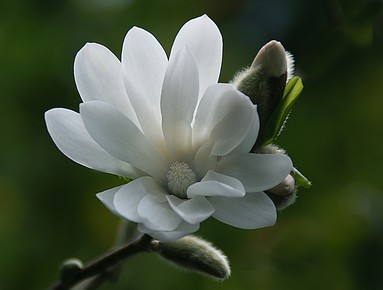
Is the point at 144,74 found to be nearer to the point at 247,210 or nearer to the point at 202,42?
the point at 202,42

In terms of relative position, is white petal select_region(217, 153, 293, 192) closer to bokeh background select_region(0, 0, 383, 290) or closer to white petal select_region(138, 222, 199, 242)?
white petal select_region(138, 222, 199, 242)

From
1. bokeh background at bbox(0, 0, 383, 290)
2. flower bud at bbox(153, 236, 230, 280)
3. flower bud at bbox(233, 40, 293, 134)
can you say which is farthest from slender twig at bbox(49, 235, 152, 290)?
bokeh background at bbox(0, 0, 383, 290)

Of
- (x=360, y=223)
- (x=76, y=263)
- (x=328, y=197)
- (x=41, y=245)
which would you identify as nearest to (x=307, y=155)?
(x=328, y=197)

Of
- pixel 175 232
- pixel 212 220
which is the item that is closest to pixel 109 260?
pixel 175 232

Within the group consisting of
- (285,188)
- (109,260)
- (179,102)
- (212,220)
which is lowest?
(212,220)

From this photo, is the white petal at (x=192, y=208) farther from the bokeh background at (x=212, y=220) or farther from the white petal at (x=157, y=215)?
the bokeh background at (x=212, y=220)

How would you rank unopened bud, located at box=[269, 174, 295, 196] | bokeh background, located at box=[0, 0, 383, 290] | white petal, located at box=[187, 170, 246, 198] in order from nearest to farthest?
white petal, located at box=[187, 170, 246, 198]
unopened bud, located at box=[269, 174, 295, 196]
bokeh background, located at box=[0, 0, 383, 290]

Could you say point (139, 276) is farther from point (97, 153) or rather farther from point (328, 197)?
point (97, 153)
